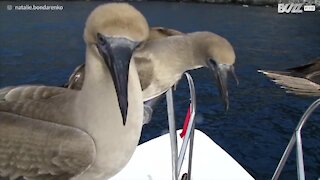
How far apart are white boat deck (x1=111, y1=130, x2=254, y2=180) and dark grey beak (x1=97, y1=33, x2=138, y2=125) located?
101 centimetres

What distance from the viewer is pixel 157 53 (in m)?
1.72

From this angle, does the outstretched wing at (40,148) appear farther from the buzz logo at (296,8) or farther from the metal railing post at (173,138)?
the buzz logo at (296,8)

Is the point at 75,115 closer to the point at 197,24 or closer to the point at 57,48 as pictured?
the point at 57,48

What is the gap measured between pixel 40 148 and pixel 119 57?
309 mm

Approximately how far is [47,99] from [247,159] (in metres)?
4.32

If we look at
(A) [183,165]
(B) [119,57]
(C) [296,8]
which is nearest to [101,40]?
(B) [119,57]

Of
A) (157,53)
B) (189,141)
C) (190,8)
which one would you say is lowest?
(190,8)

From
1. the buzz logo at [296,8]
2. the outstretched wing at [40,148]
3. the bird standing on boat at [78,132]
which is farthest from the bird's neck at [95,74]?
the buzz logo at [296,8]

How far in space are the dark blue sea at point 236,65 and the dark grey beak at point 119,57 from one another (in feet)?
6.10

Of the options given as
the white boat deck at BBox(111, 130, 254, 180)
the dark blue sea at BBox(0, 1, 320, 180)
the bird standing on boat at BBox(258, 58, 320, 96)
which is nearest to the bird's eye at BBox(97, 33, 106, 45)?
the bird standing on boat at BBox(258, 58, 320, 96)

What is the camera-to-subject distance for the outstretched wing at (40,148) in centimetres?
111

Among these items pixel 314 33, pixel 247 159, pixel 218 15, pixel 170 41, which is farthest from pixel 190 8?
pixel 170 41

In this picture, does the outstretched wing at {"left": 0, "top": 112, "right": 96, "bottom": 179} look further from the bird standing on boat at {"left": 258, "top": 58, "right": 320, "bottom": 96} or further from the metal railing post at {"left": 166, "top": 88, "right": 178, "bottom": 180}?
the bird standing on boat at {"left": 258, "top": 58, "right": 320, "bottom": 96}

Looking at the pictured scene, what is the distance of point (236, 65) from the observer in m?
10.0
